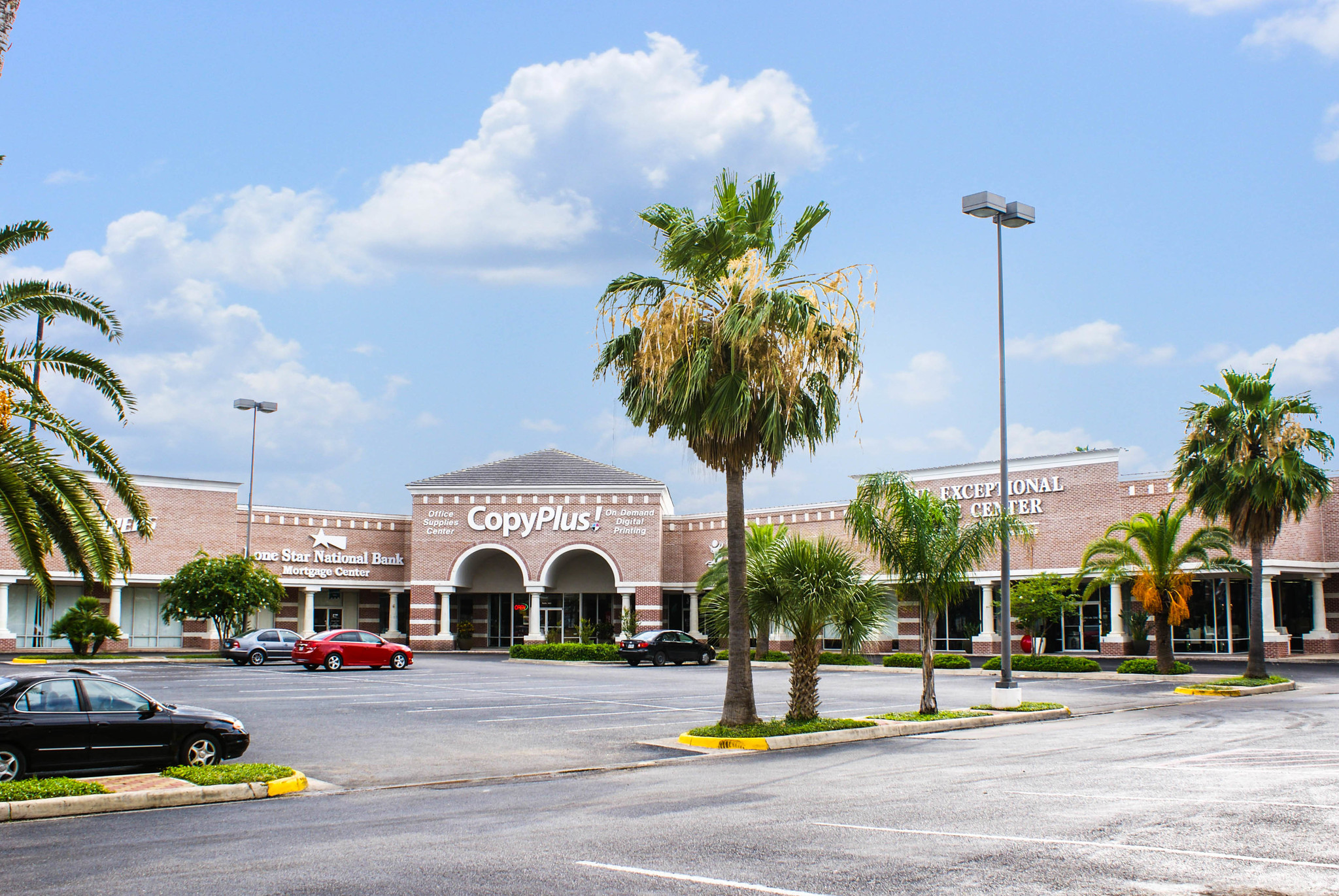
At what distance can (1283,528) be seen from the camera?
123ft

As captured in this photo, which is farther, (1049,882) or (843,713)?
(843,713)

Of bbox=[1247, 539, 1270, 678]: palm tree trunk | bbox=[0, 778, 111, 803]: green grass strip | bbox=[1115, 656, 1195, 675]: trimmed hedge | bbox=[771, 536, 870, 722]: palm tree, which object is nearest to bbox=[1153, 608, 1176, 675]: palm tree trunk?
bbox=[1115, 656, 1195, 675]: trimmed hedge

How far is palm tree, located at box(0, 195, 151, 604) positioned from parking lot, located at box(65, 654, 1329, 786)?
3.68 meters

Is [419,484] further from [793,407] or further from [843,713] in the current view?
[793,407]

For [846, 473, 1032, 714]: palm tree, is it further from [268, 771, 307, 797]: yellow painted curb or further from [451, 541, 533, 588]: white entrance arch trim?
[451, 541, 533, 588]: white entrance arch trim

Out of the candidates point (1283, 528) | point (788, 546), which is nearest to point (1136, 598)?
point (1283, 528)

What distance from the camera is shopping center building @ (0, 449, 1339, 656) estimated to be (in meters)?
39.7

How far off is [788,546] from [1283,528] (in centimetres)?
2873

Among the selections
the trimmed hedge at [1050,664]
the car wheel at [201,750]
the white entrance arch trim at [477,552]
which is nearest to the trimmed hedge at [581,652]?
the white entrance arch trim at [477,552]

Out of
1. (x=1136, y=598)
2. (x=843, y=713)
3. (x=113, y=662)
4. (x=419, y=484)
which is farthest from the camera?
(x=419, y=484)

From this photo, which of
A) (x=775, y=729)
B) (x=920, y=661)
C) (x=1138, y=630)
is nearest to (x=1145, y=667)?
(x=1138, y=630)

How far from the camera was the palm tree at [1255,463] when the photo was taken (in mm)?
27484

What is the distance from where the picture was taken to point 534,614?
49.0 meters

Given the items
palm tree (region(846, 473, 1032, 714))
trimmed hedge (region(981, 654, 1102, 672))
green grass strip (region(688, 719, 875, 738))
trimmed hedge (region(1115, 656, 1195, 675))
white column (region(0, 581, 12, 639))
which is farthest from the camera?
white column (region(0, 581, 12, 639))
